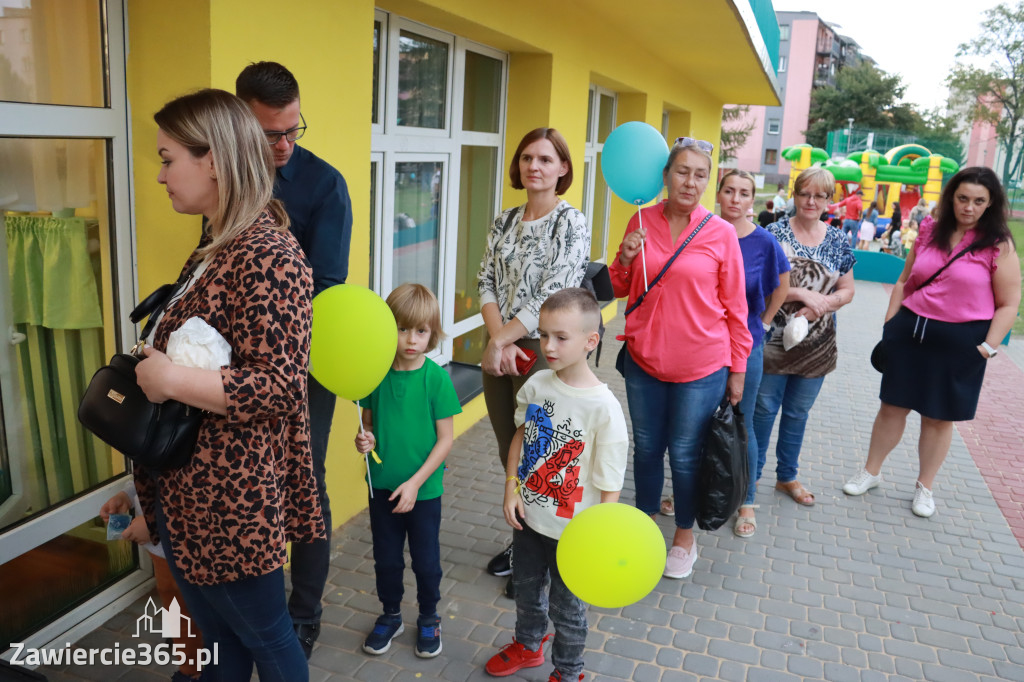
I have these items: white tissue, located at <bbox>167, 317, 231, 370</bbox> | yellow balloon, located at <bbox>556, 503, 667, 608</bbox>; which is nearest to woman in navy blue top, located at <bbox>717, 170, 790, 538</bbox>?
yellow balloon, located at <bbox>556, 503, 667, 608</bbox>

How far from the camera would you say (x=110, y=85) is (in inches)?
118

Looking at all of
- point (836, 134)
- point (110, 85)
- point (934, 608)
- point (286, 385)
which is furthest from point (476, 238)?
point (836, 134)

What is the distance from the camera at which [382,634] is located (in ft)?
10.4

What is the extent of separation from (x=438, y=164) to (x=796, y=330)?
276cm

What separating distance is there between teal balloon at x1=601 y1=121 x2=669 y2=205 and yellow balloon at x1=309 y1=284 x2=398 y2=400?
68.9 inches

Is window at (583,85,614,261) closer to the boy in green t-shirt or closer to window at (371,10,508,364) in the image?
window at (371,10,508,364)

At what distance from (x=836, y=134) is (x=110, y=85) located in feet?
131

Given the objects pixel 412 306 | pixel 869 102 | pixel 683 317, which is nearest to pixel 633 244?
pixel 683 317

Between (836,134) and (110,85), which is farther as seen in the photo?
(836,134)

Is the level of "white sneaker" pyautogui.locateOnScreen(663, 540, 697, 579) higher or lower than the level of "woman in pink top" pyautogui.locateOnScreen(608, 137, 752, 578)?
lower

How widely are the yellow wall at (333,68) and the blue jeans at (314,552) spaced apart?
2.78ft

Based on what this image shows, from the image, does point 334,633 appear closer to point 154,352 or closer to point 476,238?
point 154,352

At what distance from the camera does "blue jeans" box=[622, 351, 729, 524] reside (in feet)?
12.0

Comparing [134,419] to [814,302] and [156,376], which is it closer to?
[156,376]
